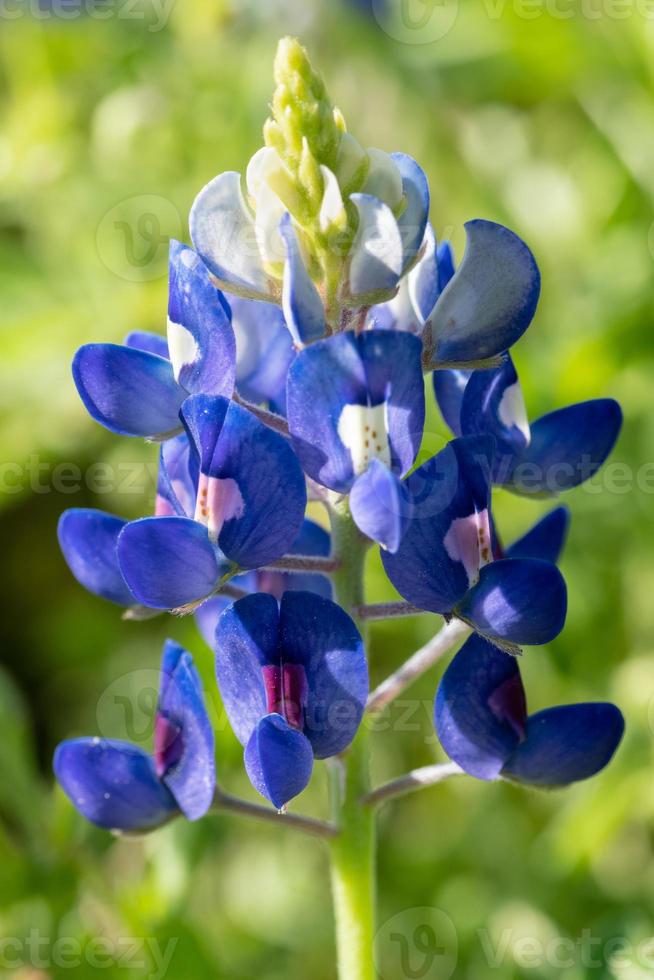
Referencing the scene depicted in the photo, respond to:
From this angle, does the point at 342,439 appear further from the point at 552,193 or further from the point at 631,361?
the point at 552,193

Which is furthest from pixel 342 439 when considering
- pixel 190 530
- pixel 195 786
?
pixel 195 786

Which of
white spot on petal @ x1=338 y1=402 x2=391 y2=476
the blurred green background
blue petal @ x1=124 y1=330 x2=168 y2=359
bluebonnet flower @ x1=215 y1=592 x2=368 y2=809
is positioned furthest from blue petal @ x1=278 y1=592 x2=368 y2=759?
the blurred green background

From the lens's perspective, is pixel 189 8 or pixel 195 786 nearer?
pixel 195 786

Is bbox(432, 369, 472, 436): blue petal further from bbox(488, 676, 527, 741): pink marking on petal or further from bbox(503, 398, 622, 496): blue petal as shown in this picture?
bbox(488, 676, 527, 741): pink marking on petal

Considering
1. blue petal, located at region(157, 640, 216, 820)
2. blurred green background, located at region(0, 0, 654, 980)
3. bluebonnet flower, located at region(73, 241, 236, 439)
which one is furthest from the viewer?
blurred green background, located at region(0, 0, 654, 980)

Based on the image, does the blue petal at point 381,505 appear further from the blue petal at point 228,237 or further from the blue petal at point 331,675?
the blue petal at point 228,237
